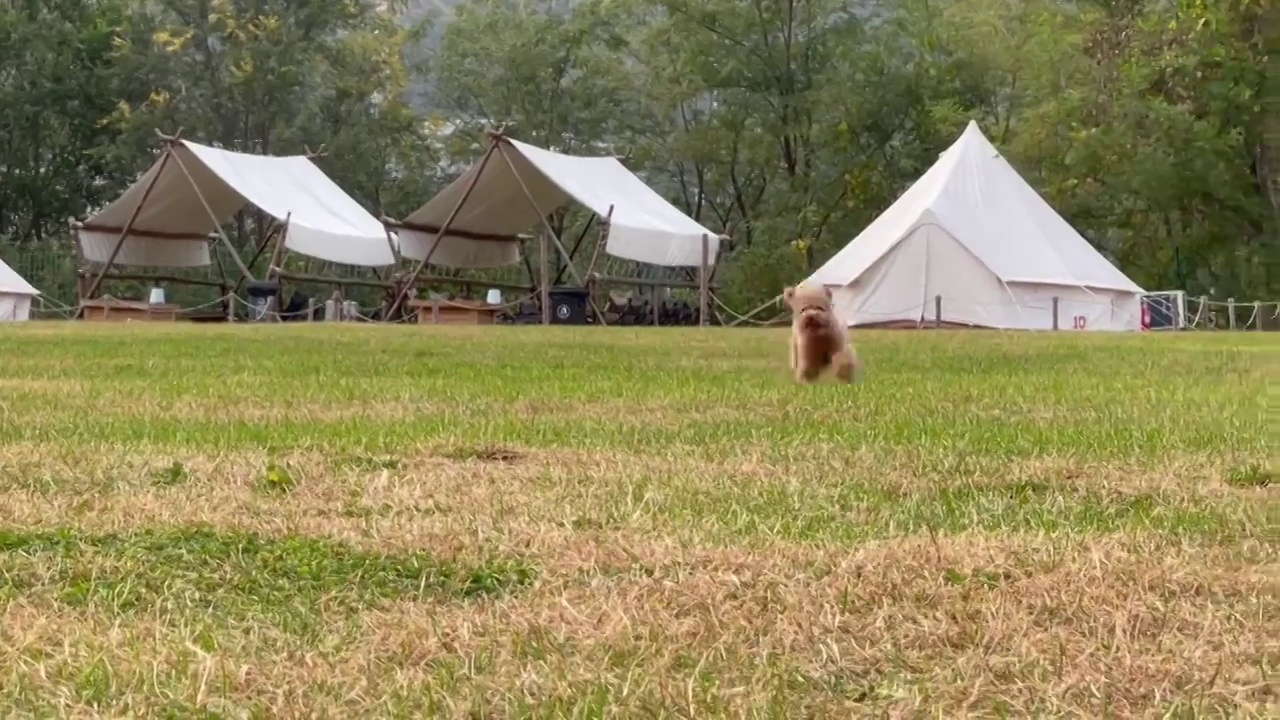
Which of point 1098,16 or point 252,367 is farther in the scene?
point 1098,16

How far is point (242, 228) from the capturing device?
32.2m

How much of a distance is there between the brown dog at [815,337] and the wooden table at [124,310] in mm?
17263

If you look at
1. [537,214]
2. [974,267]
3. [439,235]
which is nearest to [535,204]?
[537,214]

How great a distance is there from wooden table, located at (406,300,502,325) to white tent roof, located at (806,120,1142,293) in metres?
5.02

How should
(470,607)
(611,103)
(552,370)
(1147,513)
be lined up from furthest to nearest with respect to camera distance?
(611,103) → (552,370) → (1147,513) → (470,607)

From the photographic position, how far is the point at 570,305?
2158 cm

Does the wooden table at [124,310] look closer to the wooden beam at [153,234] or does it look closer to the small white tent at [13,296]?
the wooden beam at [153,234]

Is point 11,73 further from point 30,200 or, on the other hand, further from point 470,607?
point 470,607

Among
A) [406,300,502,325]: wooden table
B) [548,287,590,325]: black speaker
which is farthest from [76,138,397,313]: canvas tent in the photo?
[548,287,590,325]: black speaker

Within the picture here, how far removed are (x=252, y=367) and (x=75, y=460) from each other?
4.36m

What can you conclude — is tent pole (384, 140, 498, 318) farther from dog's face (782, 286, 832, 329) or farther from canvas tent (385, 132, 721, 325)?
dog's face (782, 286, 832, 329)

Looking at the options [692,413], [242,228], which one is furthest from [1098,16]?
[692,413]

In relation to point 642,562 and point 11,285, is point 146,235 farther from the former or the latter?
point 642,562

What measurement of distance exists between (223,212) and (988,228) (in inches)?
469
